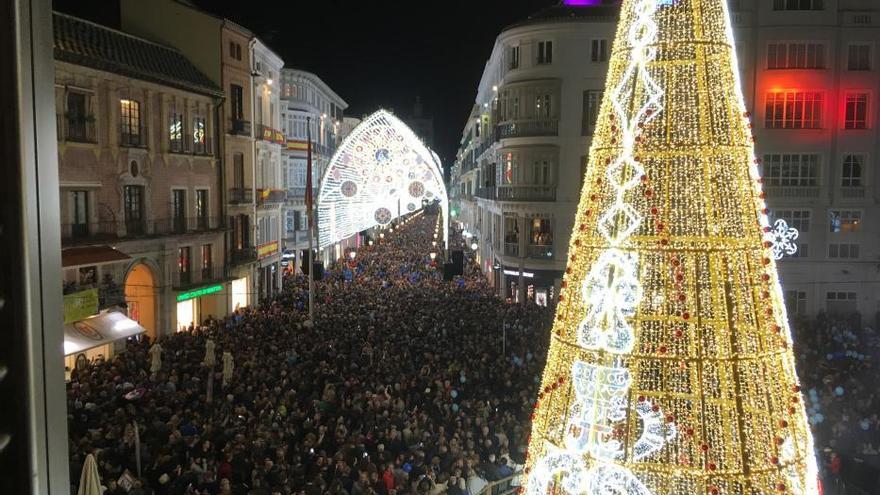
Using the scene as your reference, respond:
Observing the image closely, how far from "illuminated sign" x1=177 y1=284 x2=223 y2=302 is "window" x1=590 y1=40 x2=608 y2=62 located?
20531 mm

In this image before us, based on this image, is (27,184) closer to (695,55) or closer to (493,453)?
(695,55)

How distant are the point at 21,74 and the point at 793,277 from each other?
1452 inches

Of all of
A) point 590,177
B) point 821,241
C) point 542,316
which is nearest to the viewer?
point 590,177

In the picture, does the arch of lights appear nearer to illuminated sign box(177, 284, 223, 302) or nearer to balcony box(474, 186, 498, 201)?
balcony box(474, 186, 498, 201)

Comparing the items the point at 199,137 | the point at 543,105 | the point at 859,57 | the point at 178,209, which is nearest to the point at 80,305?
the point at 178,209

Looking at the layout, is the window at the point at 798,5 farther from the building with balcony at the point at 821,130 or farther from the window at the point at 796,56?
the window at the point at 796,56

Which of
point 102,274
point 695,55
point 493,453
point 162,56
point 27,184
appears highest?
point 162,56

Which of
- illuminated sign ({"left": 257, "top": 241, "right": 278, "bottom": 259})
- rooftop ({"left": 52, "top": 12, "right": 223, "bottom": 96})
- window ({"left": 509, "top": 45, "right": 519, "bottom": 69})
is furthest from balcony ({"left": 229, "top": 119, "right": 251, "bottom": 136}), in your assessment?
window ({"left": 509, "top": 45, "right": 519, "bottom": 69})

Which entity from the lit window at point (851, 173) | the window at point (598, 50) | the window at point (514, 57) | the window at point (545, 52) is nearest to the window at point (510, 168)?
the window at point (514, 57)

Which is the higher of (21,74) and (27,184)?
(21,74)

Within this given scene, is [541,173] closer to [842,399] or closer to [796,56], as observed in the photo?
[796,56]

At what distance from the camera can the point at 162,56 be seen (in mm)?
31469

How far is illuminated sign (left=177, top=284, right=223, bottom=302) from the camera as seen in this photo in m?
30.3

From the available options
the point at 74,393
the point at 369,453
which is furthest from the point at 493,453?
the point at 74,393
